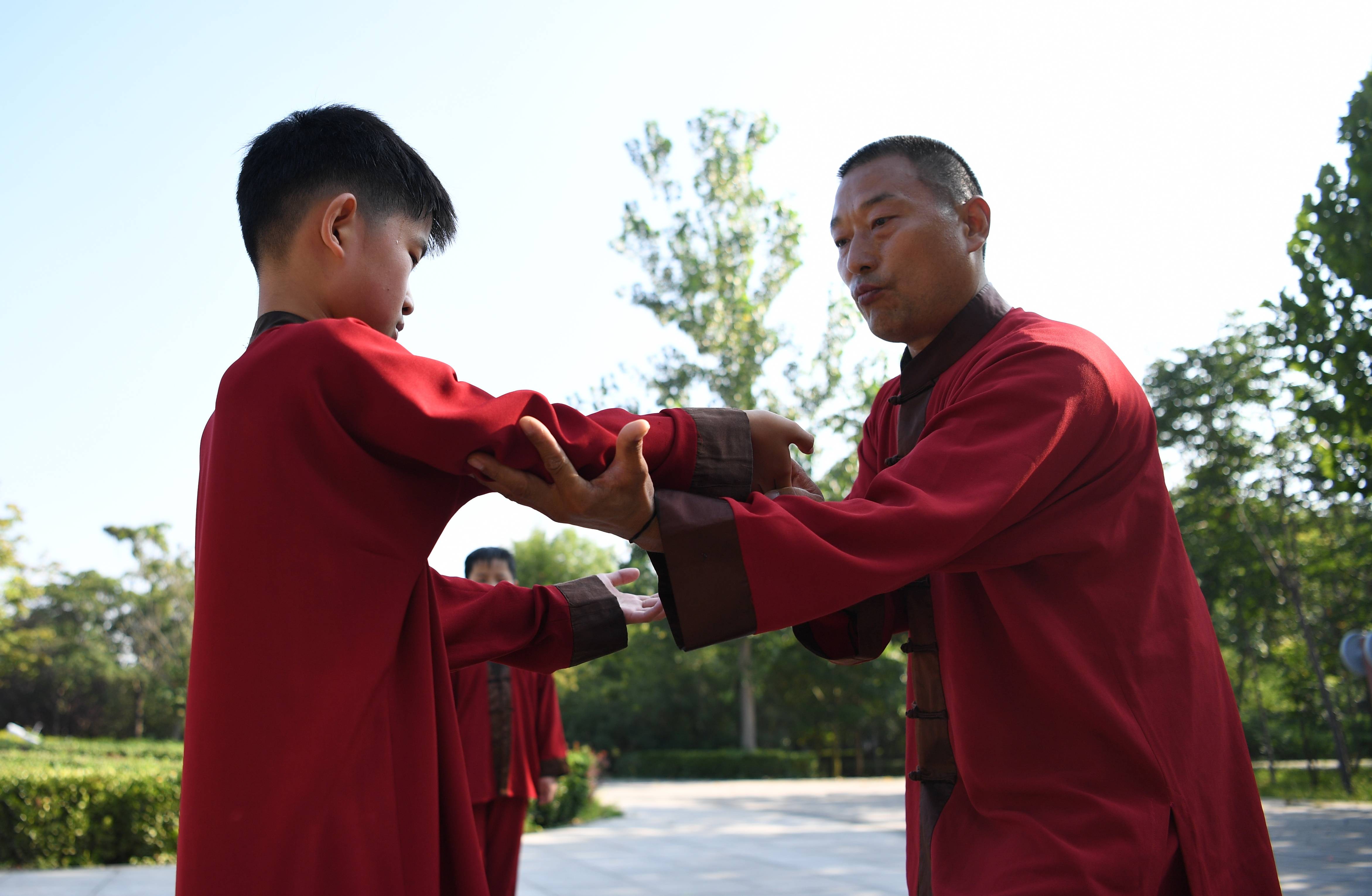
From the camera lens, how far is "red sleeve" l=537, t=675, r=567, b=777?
6.30 metres

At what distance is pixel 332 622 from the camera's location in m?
1.38

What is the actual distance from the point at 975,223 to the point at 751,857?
786 centimetres

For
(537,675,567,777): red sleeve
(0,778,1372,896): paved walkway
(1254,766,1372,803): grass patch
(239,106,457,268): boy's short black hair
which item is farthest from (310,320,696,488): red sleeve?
(1254,766,1372,803): grass patch

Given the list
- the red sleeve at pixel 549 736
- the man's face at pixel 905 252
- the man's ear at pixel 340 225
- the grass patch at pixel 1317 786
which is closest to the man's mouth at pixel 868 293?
the man's face at pixel 905 252

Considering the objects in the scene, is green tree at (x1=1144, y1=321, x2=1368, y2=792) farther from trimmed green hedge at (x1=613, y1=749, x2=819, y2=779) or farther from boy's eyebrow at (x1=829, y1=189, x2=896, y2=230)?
boy's eyebrow at (x1=829, y1=189, x2=896, y2=230)

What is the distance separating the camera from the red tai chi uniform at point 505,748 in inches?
216

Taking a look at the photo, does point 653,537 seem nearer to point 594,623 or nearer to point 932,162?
point 594,623

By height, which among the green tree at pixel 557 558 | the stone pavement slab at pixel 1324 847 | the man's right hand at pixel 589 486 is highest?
the green tree at pixel 557 558

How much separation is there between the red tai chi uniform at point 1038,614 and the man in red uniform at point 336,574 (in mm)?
260

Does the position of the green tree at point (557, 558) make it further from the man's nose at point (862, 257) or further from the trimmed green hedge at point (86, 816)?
the man's nose at point (862, 257)

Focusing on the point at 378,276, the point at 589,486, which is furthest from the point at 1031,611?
the point at 378,276

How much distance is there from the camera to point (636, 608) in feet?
7.41

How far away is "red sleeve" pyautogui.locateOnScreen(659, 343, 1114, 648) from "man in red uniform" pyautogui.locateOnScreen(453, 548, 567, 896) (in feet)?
12.7

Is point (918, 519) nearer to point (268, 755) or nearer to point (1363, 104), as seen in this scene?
point (268, 755)
